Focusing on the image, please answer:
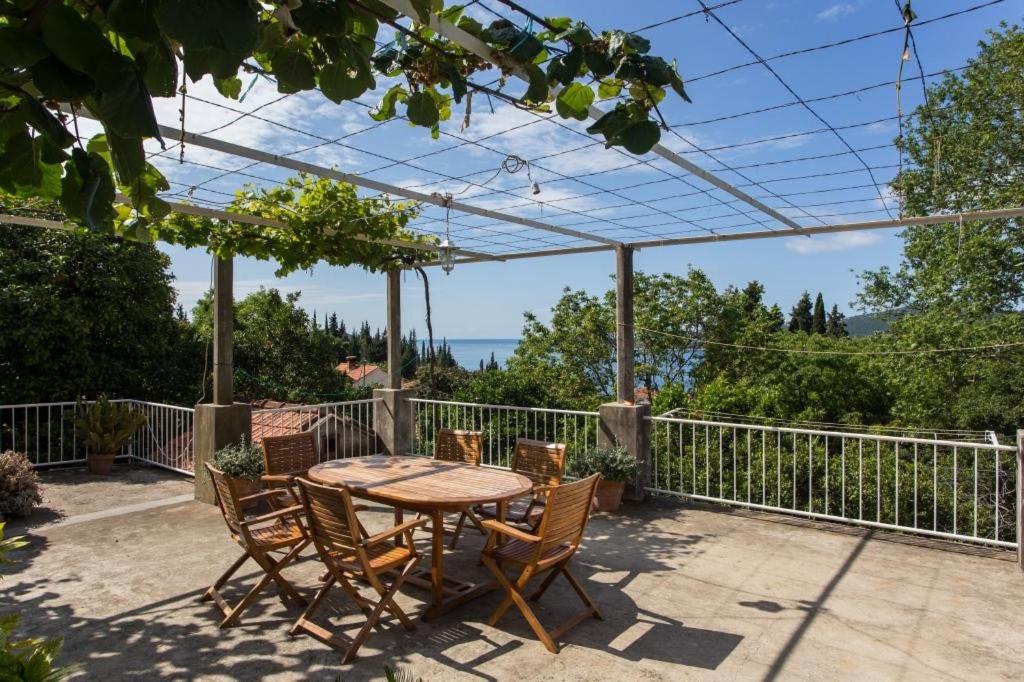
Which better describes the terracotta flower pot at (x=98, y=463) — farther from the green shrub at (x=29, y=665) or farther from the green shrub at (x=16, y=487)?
the green shrub at (x=29, y=665)

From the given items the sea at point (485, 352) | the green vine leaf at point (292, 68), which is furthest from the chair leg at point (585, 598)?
the sea at point (485, 352)

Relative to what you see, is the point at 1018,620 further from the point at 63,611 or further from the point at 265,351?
the point at 265,351

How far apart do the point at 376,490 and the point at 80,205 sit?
9.26 feet

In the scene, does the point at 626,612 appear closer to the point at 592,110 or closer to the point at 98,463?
the point at 592,110

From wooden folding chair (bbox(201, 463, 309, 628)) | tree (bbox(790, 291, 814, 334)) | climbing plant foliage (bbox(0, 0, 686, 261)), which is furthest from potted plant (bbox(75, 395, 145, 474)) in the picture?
tree (bbox(790, 291, 814, 334))

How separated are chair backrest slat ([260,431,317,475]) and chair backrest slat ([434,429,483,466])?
1.06 m

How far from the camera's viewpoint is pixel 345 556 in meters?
3.30

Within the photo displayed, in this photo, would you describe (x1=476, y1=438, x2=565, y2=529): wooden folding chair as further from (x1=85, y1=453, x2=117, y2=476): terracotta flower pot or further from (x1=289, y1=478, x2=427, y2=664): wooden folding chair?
(x1=85, y1=453, x2=117, y2=476): terracotta flower pot

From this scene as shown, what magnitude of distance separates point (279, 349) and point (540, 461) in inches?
353

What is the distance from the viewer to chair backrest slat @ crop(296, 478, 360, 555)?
3.09m

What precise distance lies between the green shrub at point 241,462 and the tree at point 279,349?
20.1 ft

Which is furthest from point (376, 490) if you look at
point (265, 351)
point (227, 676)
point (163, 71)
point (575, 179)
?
point (265, 351)

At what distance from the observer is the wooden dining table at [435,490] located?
11.6 feet

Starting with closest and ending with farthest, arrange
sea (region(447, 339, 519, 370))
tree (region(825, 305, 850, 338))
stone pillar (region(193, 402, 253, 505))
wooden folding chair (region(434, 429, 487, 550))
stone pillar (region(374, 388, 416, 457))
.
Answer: wooden folding chair (region(434, 429, 487, 550)) → stone pillar (region(193, 402, 253, 505)) → stone pillar (region(374, 388, 416, 457)) → sea (region(447, 339, 519, 370)) → tree (region(825, 305, 850, 338))
